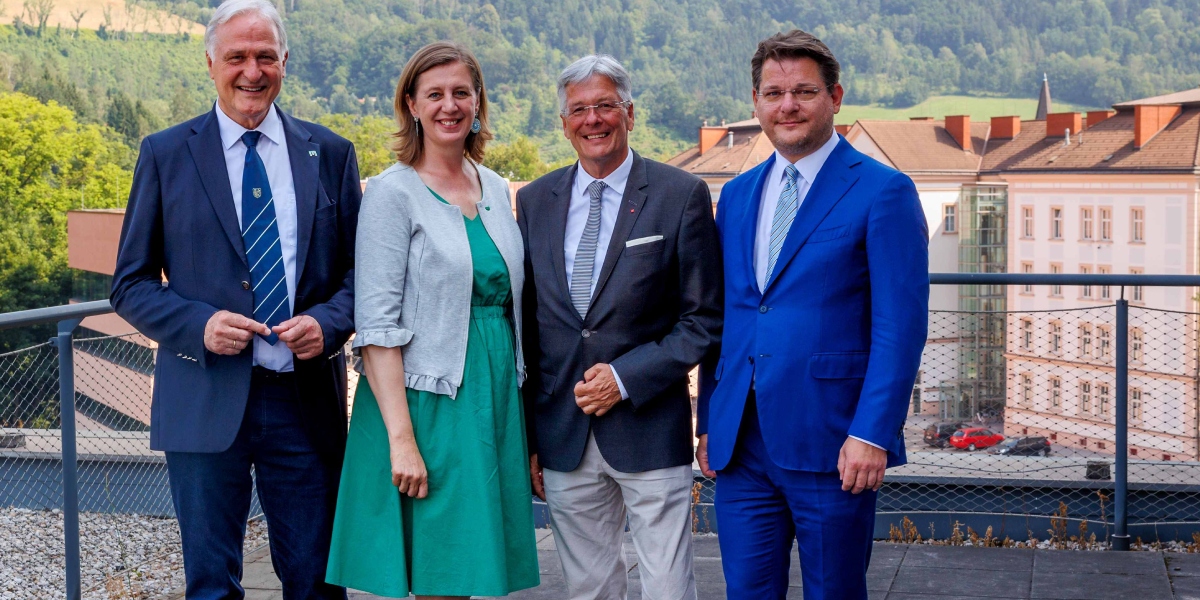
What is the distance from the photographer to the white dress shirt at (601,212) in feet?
7.99

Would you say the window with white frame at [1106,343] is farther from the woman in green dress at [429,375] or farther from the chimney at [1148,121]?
the chimney at [1148,121]

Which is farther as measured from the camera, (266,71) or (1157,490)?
(1157,490)

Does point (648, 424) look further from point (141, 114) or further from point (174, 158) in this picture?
point (141, 114)

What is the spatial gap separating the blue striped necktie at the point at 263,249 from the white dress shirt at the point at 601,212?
0.56 metres

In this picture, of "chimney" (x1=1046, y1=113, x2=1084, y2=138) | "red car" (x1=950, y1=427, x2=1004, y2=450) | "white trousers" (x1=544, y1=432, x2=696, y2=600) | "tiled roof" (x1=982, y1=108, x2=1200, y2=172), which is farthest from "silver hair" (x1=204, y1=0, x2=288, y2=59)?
"chimney" (x1=1046, y1=113, x2=1084, y2=138)

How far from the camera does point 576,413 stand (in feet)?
7.99

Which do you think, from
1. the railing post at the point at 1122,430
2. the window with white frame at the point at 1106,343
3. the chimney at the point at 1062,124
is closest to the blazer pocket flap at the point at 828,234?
the railing post at the point at 1122,430

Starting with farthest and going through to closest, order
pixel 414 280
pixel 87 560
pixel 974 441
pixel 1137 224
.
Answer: pixel 1137 224
pixel 974 441
pixel 87 560
pixel 414 280

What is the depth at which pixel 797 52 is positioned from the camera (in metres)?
2.24

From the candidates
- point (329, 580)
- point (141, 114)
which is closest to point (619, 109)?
point (329, 580)

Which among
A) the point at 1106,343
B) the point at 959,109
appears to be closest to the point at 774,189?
the point at 1106,343

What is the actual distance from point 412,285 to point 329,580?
23.7 inches

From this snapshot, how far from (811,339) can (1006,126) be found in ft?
235

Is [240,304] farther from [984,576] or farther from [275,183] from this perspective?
[984,576]
